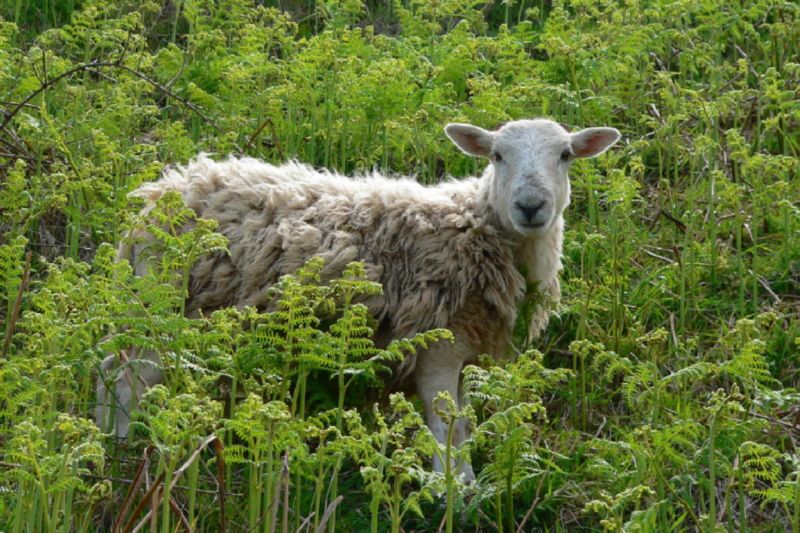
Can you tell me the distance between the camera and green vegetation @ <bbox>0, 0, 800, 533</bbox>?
342 centimetres

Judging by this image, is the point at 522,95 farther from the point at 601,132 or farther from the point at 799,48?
the point at 799,48

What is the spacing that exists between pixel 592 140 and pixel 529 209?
93 cm

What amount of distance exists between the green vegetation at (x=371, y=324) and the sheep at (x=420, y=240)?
10.2 inches

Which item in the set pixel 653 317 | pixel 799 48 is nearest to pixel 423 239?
pixel 653 317

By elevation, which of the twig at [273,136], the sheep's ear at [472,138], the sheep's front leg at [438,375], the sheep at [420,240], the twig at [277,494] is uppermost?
the sheep's ear at [472,138]

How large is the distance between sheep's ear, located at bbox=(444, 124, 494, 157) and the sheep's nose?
2.11 ft

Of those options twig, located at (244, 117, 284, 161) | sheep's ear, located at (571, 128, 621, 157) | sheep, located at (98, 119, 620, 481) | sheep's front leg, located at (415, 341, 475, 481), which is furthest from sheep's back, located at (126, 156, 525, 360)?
twig, located at (244, 117, 284, 161)

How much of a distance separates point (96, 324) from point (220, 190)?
2.10m

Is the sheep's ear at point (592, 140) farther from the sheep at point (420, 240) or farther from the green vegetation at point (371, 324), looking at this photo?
the green vegetation at point (371, 324)

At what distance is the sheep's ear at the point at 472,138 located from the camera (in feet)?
18.7

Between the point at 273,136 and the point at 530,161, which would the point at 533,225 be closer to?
the point at 530,161

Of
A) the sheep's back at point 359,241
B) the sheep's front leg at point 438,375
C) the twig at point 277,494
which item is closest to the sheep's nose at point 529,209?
the sheep's back at point 359,241

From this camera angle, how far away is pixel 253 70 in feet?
23.2

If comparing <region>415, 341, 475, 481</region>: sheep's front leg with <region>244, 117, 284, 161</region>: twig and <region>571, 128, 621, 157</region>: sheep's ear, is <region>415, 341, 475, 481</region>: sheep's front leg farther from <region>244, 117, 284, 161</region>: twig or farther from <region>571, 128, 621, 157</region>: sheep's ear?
<region>244, 117, 284, 161</region>: twig
